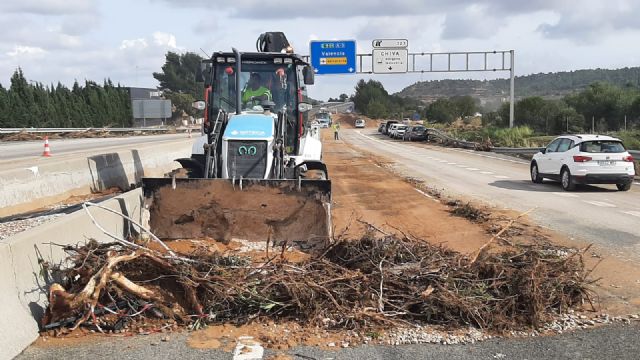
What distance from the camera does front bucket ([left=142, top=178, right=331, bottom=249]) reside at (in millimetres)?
8617

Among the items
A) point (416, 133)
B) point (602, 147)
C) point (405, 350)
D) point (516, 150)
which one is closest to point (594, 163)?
point (602, 147)

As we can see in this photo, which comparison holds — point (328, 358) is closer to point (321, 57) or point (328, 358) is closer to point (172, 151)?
point (172, 151)

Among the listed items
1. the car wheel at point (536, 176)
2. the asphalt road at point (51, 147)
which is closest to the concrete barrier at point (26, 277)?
the asphalt road at point (51, 147)

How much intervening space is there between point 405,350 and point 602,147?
14.9 meters

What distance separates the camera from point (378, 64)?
43.3 meters

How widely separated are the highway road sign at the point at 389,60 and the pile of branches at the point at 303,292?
37525 mm

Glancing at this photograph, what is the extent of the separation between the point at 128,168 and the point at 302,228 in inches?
362

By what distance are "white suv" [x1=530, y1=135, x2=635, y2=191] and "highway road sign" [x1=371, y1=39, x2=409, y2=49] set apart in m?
25.5

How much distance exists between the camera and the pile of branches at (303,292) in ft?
19.2

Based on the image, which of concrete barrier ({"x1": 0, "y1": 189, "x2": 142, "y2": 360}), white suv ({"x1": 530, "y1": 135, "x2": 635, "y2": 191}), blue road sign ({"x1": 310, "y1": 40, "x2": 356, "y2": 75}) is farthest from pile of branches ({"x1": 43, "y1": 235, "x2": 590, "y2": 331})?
blue road sign ({"x1": 310, "y1": 40, "x2": 356, "y2": 75})

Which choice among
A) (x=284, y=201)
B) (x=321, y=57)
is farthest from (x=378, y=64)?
(x=284, y=201)

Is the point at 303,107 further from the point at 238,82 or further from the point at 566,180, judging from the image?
the point at 566,180

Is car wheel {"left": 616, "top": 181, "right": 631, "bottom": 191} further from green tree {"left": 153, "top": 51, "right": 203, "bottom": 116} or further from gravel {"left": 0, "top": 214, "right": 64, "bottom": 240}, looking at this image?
green tree {"left": 153, "top": 51, "right": 203, "bottom": 116}

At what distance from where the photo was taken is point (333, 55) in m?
41.9
